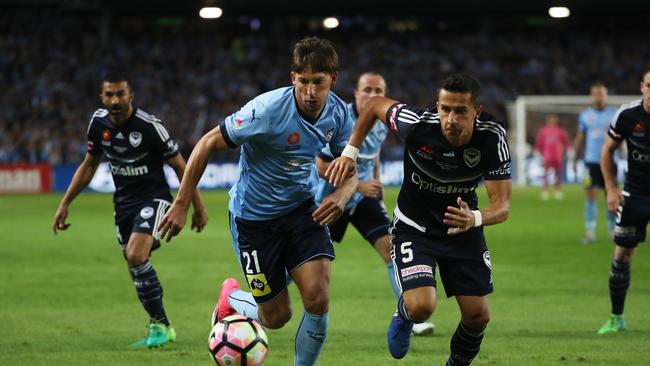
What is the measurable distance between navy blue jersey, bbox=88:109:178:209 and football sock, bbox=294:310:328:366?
9.10 feet

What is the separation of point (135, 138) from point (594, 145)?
10695mm

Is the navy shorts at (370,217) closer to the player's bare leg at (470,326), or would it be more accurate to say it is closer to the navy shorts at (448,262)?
the navy shorts at (448,262)

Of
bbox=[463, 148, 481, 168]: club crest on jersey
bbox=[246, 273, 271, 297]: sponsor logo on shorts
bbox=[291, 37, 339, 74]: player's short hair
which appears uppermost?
bbox=[291, 37, 339, 74]: player's short hair

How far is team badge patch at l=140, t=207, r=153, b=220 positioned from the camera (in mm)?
8539

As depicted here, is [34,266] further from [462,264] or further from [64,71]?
[64,71]

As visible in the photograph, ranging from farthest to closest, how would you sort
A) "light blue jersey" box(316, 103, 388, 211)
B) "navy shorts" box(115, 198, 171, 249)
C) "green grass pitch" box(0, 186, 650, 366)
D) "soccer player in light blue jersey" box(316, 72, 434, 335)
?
"light blue jersey" box(316, 103, 388, 211), "soccer player in light blue jersey" box(316, 72, 434, 335), "navy shorts" box(115, 198, 171, 249), "green grass pitch" box(0, 186, 650, 366)

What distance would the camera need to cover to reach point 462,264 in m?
6.54

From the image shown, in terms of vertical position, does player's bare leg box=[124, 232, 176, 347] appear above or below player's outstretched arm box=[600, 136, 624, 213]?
below

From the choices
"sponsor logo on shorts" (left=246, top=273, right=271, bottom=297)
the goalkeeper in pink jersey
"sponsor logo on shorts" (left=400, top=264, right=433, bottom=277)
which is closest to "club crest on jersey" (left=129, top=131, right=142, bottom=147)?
"sponsor logo on shorts" (left=246, top=273, right=271, bottom=297)

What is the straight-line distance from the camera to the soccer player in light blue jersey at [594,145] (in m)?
16.6

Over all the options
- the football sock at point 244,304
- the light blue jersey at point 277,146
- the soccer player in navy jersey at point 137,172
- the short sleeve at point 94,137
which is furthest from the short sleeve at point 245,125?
the short sleeve at point 94,137

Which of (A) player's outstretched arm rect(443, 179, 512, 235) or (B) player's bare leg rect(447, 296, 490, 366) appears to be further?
(B) player's bare leg rect(447, 296, 490, 366)

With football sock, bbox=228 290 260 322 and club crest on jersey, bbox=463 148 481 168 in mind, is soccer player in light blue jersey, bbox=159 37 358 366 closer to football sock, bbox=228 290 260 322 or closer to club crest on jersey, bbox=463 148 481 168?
football sock, bbox=228 290 260 322

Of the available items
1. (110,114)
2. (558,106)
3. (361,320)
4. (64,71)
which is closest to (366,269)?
(361,320)
